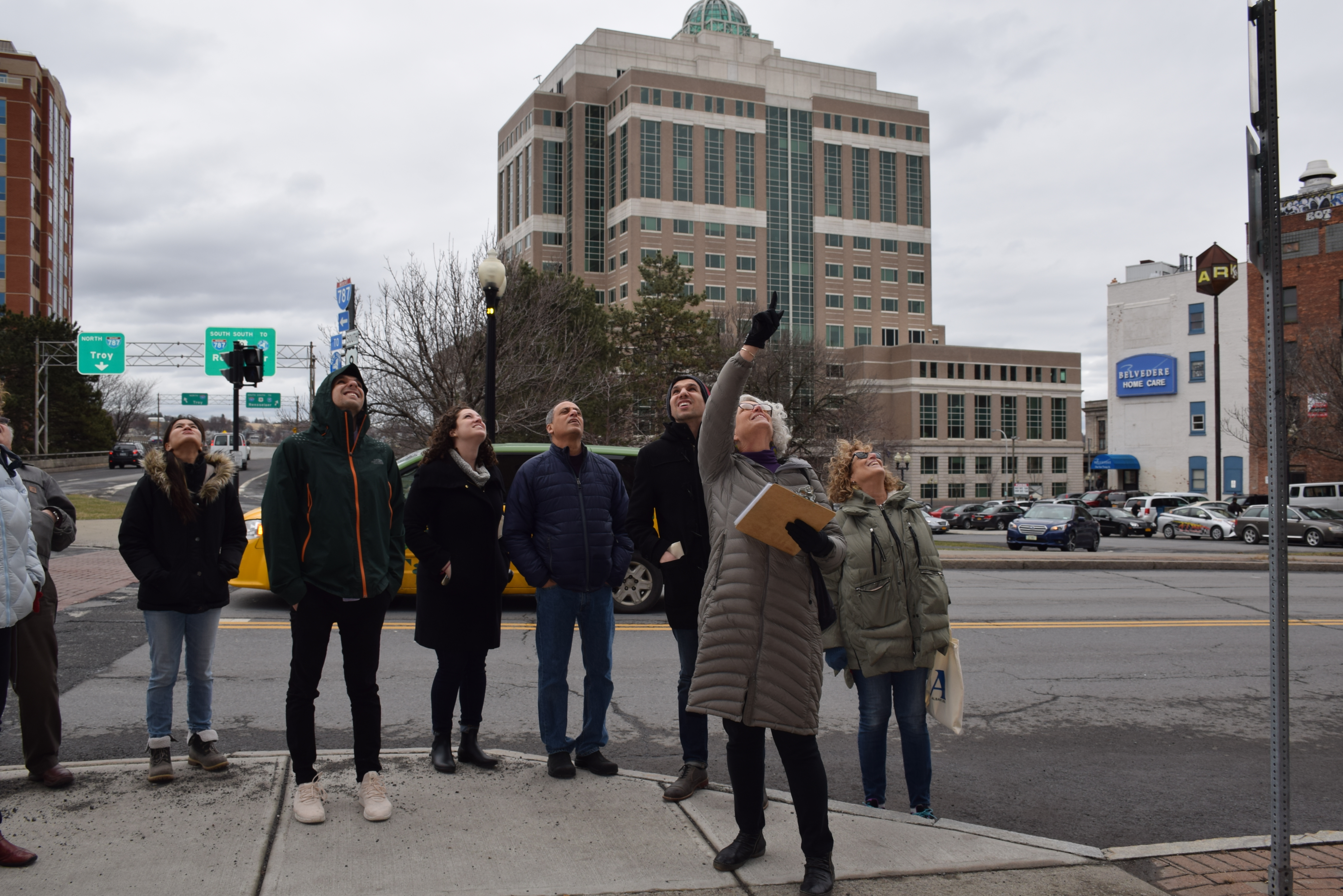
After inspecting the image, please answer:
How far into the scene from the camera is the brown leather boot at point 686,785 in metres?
4.52

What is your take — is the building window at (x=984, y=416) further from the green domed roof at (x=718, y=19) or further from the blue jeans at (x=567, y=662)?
the blue jeans at (x=567, y=662)

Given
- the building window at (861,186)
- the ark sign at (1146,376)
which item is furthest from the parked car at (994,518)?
the building window at (861,186)

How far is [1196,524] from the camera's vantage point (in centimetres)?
3778

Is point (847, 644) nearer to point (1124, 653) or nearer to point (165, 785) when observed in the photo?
point (165, 785)

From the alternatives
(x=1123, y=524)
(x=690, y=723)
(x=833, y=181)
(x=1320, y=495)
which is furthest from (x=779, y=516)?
(x=833, y=181)

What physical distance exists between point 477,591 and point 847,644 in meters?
1.95

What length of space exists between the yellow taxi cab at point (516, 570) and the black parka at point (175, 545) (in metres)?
4.95

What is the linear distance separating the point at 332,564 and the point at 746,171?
3667 inches

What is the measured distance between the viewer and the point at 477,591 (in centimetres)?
498

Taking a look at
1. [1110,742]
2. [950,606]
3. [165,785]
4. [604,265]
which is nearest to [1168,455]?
[604,265]

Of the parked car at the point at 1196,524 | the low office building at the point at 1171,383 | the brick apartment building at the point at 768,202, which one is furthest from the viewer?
the brick apartment building at the point at 768,202

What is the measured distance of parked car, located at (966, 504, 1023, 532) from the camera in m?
48.5

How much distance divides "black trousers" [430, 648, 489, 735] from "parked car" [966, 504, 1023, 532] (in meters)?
46.3

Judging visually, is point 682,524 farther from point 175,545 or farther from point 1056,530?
point 1056,530
